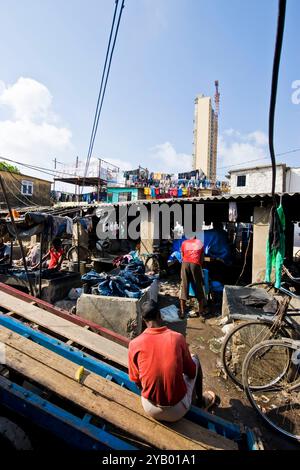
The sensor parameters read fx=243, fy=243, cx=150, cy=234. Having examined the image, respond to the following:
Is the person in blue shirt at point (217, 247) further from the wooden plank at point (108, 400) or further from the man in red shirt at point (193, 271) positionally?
the wooden plank at point (108, 400)

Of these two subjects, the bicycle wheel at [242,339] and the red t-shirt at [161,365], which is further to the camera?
the bicycle wheel at [242,339]

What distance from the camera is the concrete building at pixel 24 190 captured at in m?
20.5

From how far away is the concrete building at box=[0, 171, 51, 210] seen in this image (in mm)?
20469

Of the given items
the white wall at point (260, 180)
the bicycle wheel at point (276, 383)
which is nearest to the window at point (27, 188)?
the white wall at point (260, 180)

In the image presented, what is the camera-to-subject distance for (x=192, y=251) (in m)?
6.47

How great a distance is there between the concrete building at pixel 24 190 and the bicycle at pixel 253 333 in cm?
1992

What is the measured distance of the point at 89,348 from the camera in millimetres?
3326

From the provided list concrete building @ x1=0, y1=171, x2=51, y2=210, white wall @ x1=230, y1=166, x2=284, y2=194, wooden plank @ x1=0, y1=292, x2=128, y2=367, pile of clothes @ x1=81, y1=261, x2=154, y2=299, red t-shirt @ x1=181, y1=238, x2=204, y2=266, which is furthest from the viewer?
white wall @ x1=230, y1=166, x2=284, y2=194

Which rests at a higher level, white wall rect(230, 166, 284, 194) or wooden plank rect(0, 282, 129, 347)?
white wall rect(230, 166, 284, 194)

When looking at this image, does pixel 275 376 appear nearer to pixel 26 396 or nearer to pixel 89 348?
pixel 89 348

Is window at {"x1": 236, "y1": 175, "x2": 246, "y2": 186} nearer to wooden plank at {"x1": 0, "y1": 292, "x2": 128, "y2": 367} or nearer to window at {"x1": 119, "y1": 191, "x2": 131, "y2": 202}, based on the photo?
window at {"x1": 119, "y1": 191, "x2": 131, "y2": 202}

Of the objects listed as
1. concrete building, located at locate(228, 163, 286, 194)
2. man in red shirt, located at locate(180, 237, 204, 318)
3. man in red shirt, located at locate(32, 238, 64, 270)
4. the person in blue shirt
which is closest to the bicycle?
man in red shirt, located at locate(180, 237, 204, 318)
